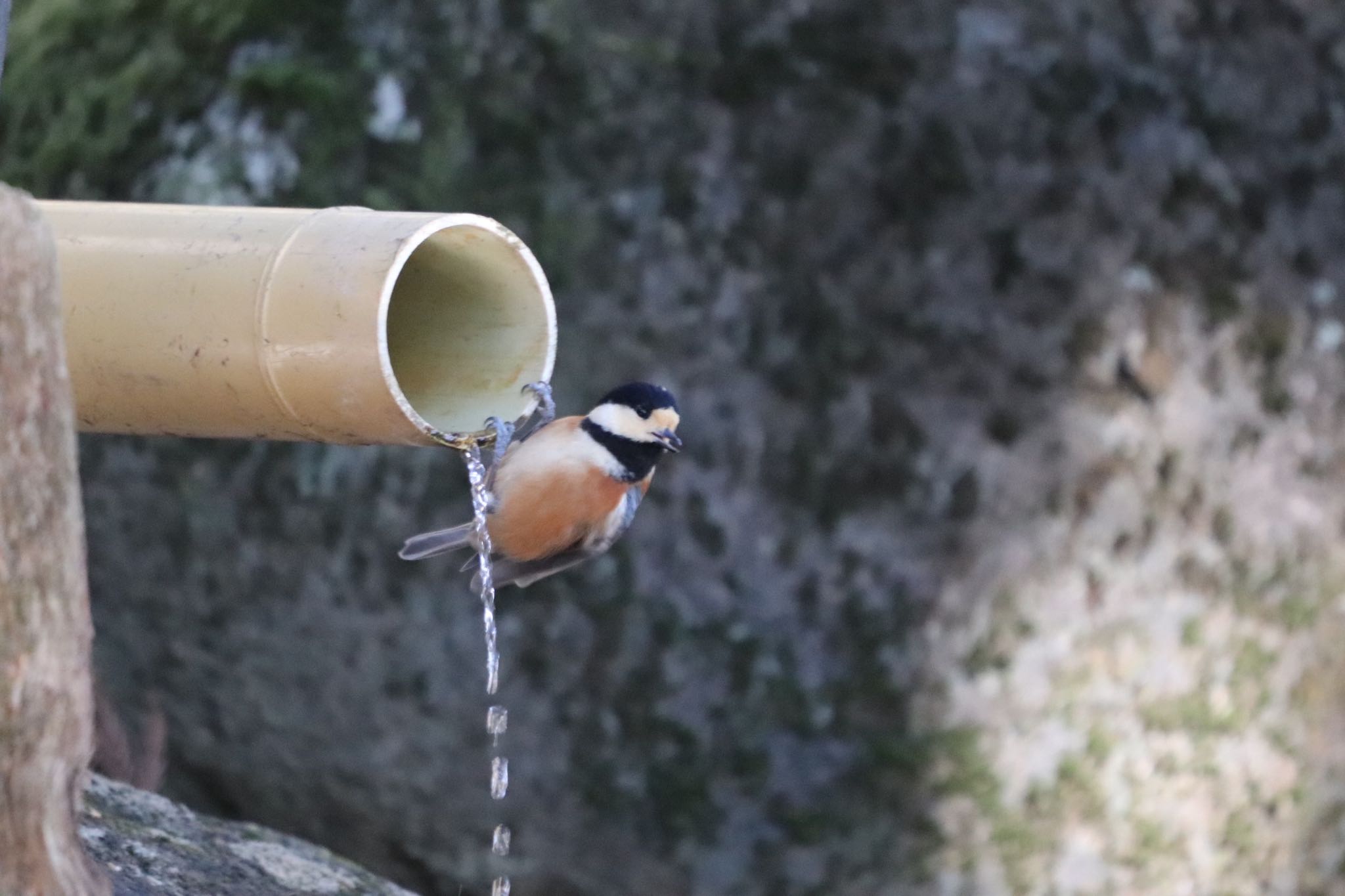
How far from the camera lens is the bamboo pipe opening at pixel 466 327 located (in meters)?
1.88

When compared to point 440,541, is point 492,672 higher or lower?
lower

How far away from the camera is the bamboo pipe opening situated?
1.88 m

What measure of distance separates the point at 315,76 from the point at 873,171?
104 cm

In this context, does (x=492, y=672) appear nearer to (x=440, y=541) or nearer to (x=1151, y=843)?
(x=440, y=541)

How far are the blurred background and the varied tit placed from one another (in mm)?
507

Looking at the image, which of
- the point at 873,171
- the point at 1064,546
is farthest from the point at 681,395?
the point at 1064,546

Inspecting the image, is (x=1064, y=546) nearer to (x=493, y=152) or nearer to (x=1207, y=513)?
(x=1207, y=513)

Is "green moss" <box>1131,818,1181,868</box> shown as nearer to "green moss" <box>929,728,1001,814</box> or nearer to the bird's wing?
"green moss" <box>929,728,1001,814</box>

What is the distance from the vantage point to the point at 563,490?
2557 millimetres

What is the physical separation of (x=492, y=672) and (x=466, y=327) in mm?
676

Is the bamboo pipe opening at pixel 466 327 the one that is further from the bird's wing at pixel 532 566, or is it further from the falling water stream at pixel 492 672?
the bird's wing at pixel 532 566

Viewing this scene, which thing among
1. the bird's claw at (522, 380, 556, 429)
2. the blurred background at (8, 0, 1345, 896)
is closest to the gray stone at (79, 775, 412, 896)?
the bird's claw at (522, 380, 556, 429)

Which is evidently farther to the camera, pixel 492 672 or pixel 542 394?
pixel 492 672

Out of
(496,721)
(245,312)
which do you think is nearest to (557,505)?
(496,721)
